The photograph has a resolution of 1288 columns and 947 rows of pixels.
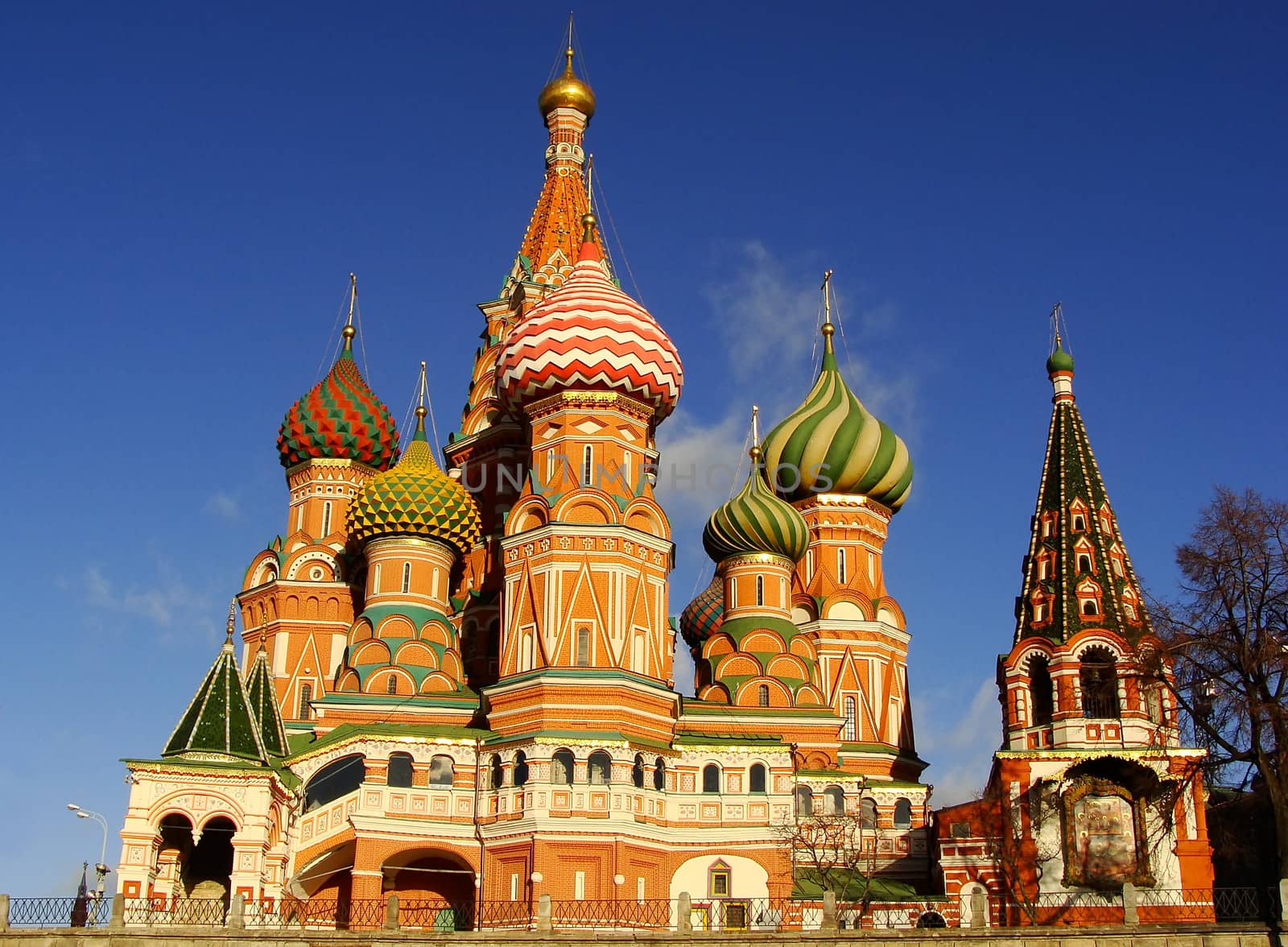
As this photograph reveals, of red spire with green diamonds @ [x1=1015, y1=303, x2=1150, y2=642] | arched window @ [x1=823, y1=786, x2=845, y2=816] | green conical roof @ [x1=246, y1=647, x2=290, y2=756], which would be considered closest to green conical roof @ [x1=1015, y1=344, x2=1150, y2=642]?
red spire with green diamonds @ [x1=1015, y1=303, x2=1150, y2=642]

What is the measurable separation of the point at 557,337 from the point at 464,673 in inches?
315

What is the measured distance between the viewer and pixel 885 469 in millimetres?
40031

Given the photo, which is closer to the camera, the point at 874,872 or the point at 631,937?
the point at 631,937

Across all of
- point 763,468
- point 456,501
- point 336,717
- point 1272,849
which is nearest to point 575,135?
point 763,468

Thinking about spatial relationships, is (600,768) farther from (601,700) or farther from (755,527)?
(755,527)

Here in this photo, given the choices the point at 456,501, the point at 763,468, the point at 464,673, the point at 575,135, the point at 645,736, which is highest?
the point at 575,135

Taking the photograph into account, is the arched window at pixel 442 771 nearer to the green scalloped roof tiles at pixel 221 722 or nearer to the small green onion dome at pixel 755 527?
the green scalloped roof tiles at pixel 221 722

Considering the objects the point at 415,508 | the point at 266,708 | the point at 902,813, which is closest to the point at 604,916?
the point at 266,708

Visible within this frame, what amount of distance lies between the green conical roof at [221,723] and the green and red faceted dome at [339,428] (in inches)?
505

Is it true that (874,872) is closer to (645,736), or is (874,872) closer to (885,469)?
(645,736)

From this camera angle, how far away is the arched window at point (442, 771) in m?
30.4

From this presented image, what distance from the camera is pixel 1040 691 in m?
30.6

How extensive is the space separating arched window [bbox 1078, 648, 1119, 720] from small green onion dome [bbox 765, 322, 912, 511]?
1085 centimetres

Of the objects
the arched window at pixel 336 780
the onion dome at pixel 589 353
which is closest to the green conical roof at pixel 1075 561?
the onion dome at pixel 589 353
